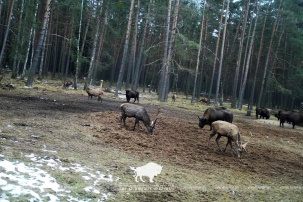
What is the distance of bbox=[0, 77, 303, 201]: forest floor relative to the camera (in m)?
4.90

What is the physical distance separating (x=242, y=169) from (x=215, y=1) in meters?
31.1

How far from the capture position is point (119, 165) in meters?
6.51

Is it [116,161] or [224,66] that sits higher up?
[224,66]

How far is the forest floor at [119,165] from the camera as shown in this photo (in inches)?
193

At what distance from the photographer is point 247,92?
194ft

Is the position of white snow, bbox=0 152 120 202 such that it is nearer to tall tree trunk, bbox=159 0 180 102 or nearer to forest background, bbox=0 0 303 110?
forest background, bbox=0 0 303 110

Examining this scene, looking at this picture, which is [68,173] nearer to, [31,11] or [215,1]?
[31,11]

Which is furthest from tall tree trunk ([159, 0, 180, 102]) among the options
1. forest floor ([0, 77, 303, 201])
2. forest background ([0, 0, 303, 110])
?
forest floor ([0, 77, 303, 201])

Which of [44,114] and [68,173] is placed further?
[44,114]

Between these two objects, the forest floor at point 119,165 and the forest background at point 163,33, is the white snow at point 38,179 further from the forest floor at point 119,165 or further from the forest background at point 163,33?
the forest background at point 163,33

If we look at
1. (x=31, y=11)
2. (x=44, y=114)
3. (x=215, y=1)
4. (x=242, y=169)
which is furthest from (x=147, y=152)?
(x=215, y=1)

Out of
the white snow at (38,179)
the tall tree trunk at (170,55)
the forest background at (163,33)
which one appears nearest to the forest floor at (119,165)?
the white snow at (38,179)

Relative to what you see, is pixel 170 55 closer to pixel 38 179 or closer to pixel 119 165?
pixel 119 165

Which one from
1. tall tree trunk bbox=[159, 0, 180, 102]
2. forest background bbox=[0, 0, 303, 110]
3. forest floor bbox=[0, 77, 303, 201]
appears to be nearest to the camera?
forest floor bbox=[0, 77, 303, 201]
